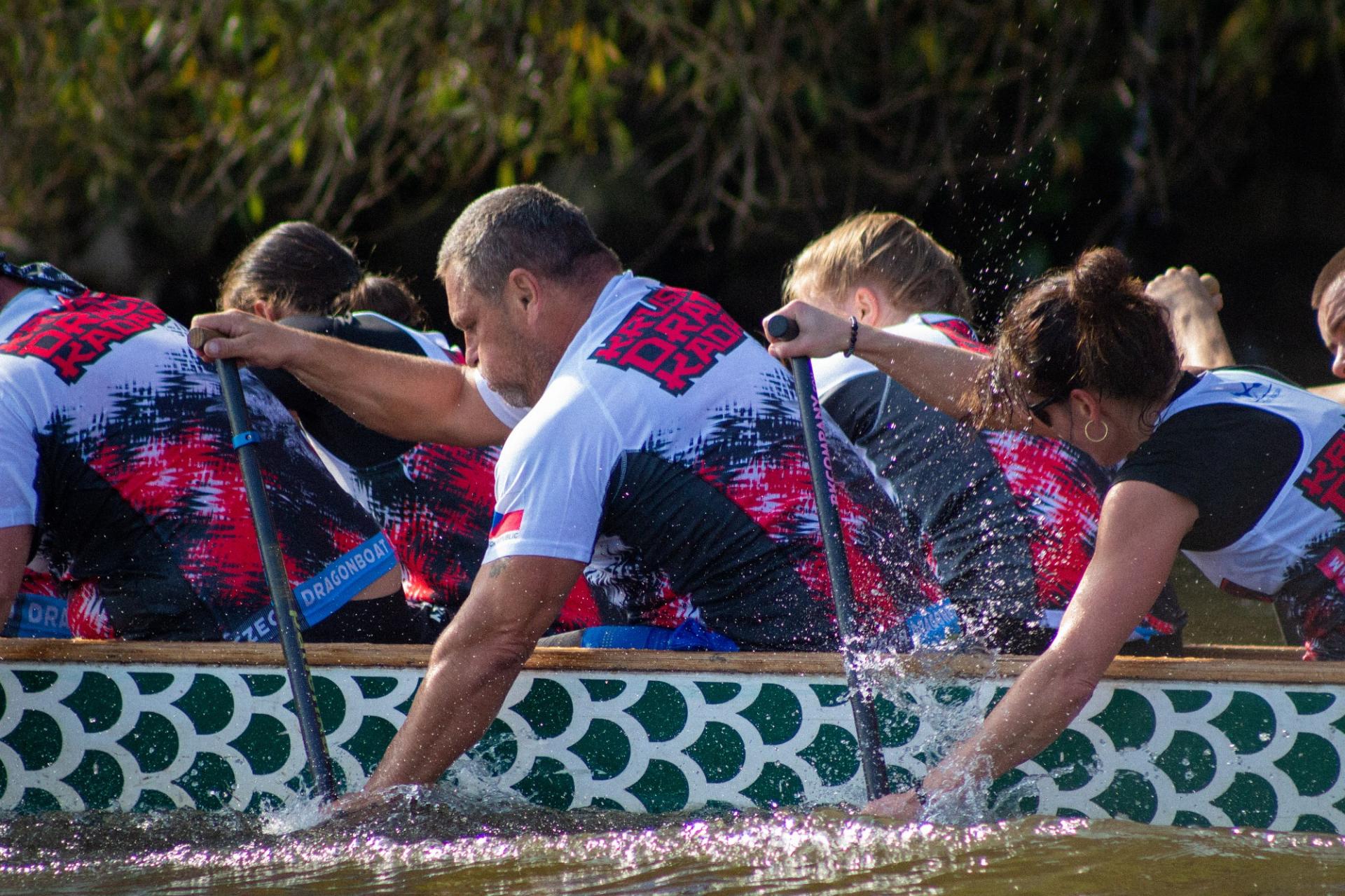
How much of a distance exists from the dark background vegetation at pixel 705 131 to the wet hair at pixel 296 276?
9.23 ft

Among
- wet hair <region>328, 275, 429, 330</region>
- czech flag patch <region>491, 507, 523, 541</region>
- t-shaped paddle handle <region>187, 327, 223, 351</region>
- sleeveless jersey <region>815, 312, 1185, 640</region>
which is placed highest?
wet hair <region>328, 275, 429, 330</region>

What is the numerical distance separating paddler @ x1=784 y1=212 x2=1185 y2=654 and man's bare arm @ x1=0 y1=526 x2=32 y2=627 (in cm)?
153

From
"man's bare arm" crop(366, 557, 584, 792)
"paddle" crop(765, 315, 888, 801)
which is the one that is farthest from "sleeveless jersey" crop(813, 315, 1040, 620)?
"man's bare arm" crop(366, 557, 584, 792)

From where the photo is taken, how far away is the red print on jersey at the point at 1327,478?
2.32 m

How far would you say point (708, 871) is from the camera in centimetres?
230

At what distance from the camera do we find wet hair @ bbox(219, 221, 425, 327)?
3324 mm

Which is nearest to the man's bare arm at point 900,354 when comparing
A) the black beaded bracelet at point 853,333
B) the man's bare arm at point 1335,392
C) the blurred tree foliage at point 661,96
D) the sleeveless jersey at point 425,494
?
the black beaded bracelet at point 853,333

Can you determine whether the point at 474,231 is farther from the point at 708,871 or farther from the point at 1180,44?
the point at 1180,44

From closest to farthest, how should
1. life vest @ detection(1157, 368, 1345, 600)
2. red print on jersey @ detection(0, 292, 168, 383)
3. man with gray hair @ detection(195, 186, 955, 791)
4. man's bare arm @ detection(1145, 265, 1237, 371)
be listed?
1. life vest @ detection(1157, 368, 1345, 600)
2. man with gray hair @ detection(195, 186, 955, 791)
3. red print on jersey @ detection(0, 292, 168, 383)
4. man's bare arm @ detection(1145, 265, 1237, 371)

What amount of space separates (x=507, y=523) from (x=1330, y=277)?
1.66m

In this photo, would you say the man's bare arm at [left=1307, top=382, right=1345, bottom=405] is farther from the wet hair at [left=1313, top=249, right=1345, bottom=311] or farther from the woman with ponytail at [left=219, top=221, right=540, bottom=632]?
the woman with ponytail at [left=219, top=221, right=540, bottom=632]

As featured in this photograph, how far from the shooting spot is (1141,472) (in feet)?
7.24

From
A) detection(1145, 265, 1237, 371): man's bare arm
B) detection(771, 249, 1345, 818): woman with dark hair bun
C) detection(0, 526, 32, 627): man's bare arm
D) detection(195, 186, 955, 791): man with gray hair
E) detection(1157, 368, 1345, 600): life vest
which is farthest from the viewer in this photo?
detection(1145, 265, 1237, 371): man's bare arm

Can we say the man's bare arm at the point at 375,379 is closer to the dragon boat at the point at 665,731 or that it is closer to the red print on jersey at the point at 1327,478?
the dragon boat at the point at 665,731
